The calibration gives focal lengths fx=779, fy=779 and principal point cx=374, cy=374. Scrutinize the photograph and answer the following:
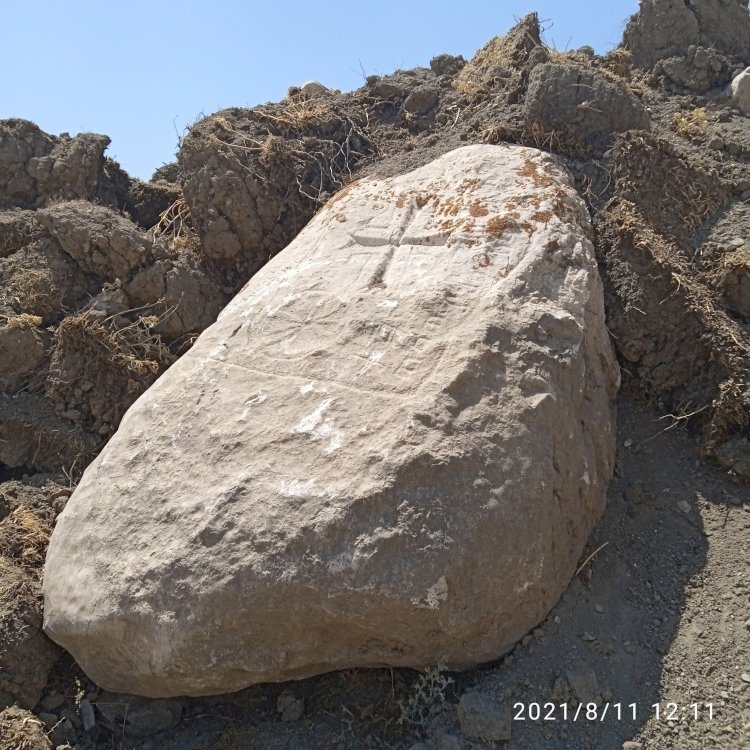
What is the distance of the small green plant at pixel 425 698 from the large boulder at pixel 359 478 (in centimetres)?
9

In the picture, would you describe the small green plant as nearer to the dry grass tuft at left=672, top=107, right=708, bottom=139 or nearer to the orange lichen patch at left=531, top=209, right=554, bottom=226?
the orange lichen patch at left=531, top=209, right=554, bottom=226

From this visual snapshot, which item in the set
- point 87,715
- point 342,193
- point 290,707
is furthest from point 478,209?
point 87,715

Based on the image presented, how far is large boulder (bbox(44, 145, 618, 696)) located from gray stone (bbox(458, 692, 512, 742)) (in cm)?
19

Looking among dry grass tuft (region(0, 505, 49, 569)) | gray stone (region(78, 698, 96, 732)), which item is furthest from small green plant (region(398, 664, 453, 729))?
dry grass tuft (region(0, 505, 49, 569))

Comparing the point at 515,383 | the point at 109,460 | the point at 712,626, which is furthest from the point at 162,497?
the point at 712,626

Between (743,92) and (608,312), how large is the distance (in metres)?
2.06

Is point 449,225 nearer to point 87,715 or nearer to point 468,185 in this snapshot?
point 468,185

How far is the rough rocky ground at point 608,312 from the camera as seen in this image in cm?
319

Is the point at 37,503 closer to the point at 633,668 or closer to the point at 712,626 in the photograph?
the point at 633,668

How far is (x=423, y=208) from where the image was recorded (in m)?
4.31

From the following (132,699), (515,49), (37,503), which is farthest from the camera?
(515,49)

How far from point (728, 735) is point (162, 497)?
2385 millimetres

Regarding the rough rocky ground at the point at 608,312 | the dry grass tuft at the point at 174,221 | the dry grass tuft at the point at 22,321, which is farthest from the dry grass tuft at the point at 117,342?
the dry grass tuft at the point at 174,221

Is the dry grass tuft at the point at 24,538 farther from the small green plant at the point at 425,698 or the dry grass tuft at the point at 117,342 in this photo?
the small green plant at the point at 425,698
